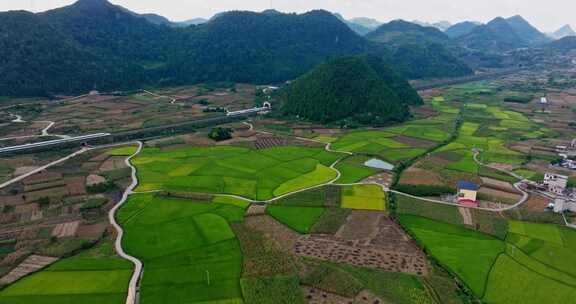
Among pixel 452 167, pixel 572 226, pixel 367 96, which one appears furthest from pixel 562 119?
pixel 572 226

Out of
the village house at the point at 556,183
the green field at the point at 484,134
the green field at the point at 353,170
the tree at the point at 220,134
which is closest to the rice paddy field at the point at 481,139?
the green field at the point at 484,134

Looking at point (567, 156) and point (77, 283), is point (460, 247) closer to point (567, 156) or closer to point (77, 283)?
point (77, 283)

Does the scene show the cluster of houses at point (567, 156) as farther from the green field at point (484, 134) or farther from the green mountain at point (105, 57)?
the green mountain at point (105, 57)

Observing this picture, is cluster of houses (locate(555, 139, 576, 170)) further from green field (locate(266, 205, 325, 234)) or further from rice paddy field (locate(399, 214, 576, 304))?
green field (locate(266, 205, 325, 234))

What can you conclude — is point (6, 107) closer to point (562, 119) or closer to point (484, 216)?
point (484, 216)

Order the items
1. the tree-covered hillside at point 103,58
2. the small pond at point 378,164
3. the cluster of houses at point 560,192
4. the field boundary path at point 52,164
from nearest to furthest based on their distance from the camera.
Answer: the cluster of houses at point 560,192 → the field boundary path at point 52,164 → the small pond at point 378,164 → the tree-covered hillside at point 103,58
